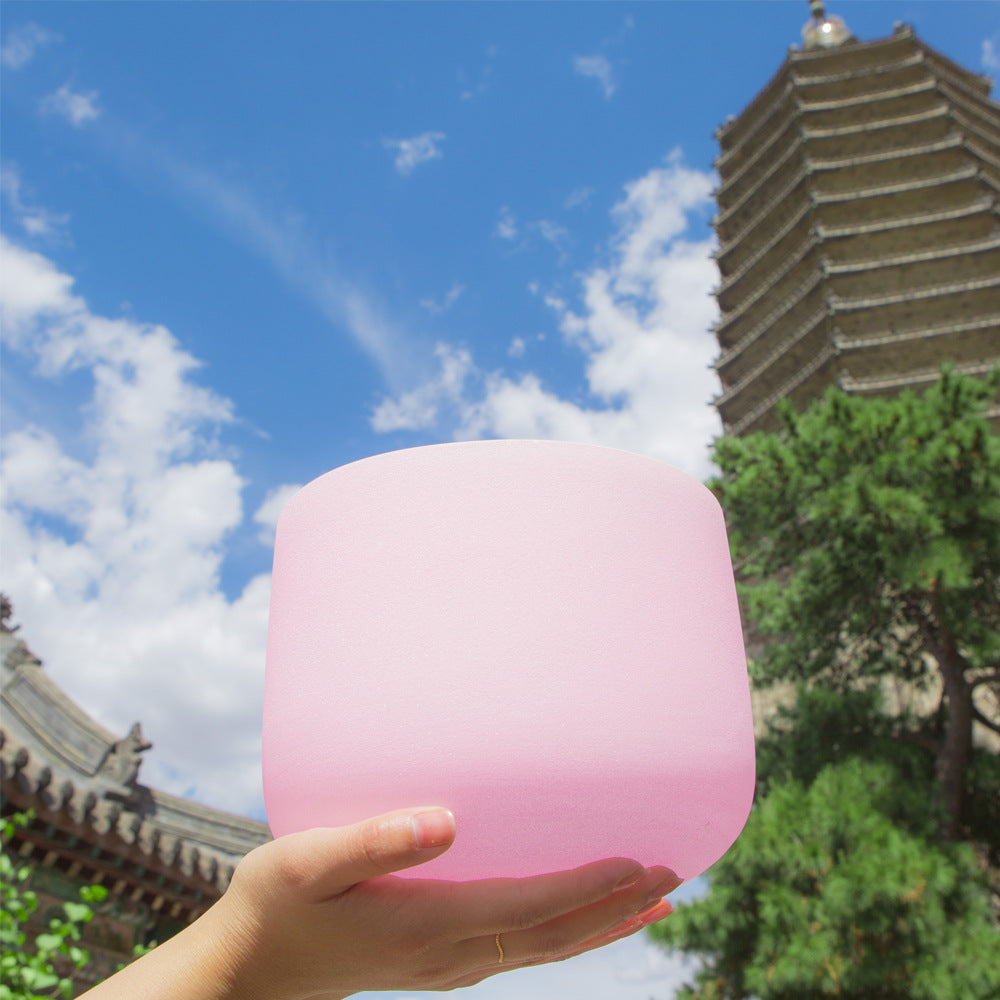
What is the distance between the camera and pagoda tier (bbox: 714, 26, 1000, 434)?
15609 millimetres

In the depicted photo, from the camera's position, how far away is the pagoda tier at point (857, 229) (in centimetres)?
1561

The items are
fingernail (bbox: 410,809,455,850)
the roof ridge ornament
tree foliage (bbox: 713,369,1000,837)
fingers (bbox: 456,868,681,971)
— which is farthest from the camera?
the roof ridge ornament

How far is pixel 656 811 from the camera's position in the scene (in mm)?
812

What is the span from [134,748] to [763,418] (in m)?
13.2

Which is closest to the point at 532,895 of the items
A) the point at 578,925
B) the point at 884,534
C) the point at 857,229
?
the point at 578,925

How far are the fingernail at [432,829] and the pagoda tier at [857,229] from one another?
15730 millimetres

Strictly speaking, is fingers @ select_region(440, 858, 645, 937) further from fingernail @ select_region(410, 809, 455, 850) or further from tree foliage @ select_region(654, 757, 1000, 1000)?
tree foliage @ select_region(654, 757, 1000, 1000)

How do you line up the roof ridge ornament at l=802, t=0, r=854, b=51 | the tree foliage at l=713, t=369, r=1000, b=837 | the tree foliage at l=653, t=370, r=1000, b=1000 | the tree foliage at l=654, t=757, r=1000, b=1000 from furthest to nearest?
the roof ridge ornament at l=802, t=0, r=854, b=51 < the tree foliage at l=713, t=369, r=1000, b=837 < the tree foliage at l=653, t=370, r=1000, b=1000 < the tree foliage at l=654, t=757, r=1000, b=1000

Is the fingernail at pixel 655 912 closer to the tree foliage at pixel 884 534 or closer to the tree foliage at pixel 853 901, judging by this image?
the tree foliage at pixel 853 901

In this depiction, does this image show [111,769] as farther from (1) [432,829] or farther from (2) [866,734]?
(1) [432,829]

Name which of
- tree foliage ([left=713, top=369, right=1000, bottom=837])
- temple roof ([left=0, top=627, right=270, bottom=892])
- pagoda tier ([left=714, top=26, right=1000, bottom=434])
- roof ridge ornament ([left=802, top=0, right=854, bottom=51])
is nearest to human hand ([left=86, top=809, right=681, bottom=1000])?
temple roof ([left=0, top=627, right=270, bottom=892])

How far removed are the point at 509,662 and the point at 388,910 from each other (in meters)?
0.30

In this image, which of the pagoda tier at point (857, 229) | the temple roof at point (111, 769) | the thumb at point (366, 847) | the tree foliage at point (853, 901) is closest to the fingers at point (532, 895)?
the thumb at point (366, 847)

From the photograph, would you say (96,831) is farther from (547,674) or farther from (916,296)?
(916,296)
